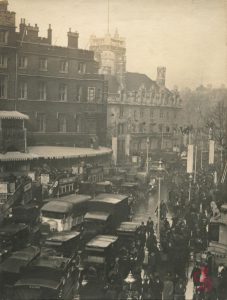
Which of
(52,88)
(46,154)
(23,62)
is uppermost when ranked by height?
(23,62)

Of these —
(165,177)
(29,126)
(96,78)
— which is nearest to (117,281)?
(165,177)

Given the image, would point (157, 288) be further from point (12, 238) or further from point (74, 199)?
point (74, 199)

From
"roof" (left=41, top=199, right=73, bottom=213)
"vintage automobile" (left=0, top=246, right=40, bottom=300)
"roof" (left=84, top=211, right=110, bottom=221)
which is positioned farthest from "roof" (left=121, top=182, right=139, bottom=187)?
"vintage automobile" (left=0, top=246, right=40, bottom=300)

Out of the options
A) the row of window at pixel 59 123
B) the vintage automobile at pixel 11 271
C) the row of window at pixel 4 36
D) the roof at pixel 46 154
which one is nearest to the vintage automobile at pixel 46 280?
the vintage automobile at pixel 11 271

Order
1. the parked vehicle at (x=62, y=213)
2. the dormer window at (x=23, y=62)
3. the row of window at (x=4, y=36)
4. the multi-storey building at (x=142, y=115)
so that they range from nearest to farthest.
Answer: the parked vehicle at (x=62, y=213), the row of window at (x=4, y=36), the dormer window at (x=23, y=62), the multi-storey building at (x=142, y=115)

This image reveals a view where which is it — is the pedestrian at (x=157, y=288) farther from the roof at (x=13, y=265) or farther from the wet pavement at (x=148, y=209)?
the wet pavement at (x=148, y=209)

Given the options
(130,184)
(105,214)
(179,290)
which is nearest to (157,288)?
(179,290)
